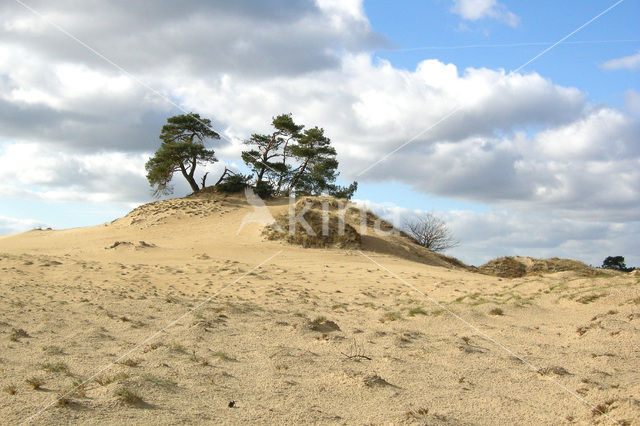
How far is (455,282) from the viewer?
571 inches

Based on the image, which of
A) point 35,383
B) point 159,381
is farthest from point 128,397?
point 35,383

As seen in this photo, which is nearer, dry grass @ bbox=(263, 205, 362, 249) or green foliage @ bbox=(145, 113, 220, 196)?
dry grass @ bbox=(263, 205, 362, 249)

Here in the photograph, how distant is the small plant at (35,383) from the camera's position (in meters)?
5.33

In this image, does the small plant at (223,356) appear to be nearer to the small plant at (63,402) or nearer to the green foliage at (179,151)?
the small plant at (63,402)

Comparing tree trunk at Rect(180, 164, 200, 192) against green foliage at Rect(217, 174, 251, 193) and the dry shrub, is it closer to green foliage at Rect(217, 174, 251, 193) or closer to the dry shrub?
green foliage at Rect(217, 174, 251, 193)

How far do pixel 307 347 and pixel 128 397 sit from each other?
9.71ft

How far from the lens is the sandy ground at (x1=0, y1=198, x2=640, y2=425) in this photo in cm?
515

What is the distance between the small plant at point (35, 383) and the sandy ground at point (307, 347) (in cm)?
3

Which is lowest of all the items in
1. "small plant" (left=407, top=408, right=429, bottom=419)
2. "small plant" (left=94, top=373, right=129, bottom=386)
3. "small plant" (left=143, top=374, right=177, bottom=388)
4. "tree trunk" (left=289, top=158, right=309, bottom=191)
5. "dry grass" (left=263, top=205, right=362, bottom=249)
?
"small plant" (left=407, top=408, right=429, bottom=419)

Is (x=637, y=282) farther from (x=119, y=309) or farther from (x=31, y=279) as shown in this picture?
(x=31, y=279)

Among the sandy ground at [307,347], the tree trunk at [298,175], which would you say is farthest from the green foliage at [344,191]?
the sandy ground at [307,347]

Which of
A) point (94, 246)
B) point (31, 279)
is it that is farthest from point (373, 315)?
point (94, 246)

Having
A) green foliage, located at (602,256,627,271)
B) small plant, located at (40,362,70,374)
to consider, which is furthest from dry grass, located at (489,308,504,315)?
green foliage, located at (602,256,627,271)

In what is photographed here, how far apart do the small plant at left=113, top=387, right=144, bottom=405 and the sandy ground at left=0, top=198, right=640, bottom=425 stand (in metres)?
0.02
